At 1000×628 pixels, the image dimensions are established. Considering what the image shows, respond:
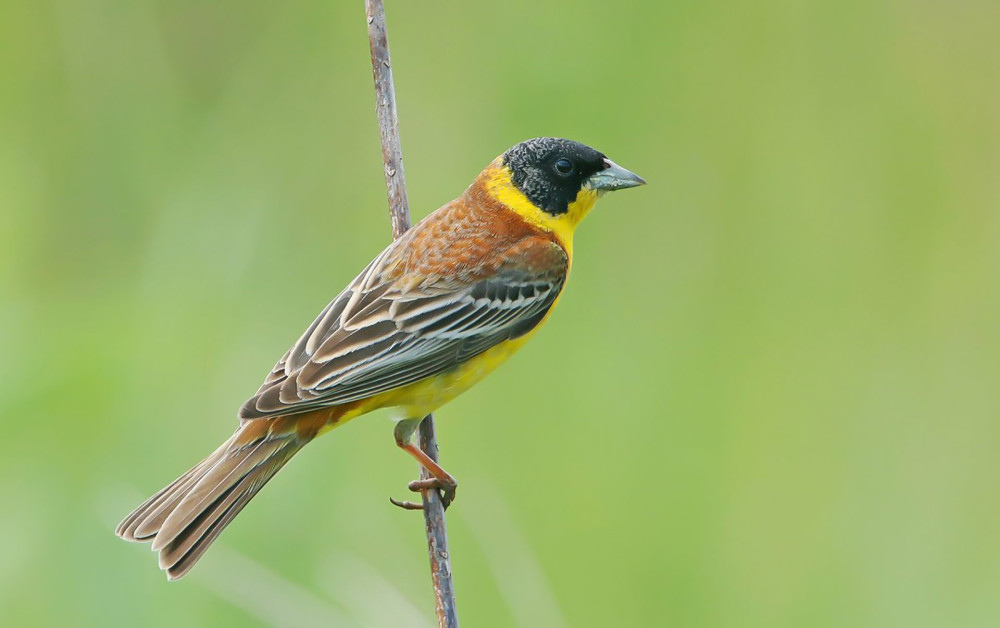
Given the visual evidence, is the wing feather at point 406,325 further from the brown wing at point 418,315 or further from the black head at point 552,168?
the black head at point 552,168

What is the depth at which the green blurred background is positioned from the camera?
3549mm

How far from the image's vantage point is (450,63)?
5332 millimetres

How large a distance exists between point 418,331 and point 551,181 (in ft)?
2.61

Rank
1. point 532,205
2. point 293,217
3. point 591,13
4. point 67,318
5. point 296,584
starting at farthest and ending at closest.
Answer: point 591,13 < point 293,217 < point 532,205 < point 67,318 < point 296,584

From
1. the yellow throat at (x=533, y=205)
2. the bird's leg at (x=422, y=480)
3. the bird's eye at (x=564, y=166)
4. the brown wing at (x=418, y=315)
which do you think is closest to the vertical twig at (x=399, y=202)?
the bird's leg at (x=422, y=480)

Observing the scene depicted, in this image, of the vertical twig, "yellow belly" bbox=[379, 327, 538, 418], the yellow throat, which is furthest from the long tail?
the yellow throat

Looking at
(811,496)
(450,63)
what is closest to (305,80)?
(450,63)

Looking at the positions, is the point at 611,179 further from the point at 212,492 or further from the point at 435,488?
the point at 212,492

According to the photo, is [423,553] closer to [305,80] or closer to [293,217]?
[293,217]

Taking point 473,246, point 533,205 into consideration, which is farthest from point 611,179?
point 473,246

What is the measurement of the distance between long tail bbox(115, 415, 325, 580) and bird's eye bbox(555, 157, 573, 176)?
4.14 feet

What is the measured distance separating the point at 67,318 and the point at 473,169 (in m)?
1.78

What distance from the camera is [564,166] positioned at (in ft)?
13.9

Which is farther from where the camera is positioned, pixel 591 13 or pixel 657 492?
pixel 591 13
